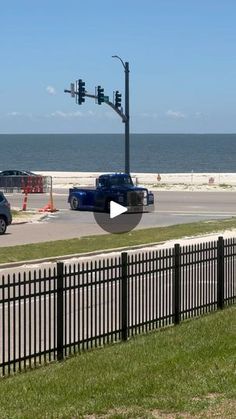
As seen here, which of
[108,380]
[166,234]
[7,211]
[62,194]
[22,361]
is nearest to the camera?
[108,380]

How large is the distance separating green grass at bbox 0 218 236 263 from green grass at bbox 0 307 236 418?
11136 millimetres

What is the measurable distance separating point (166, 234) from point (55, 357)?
18161 mm

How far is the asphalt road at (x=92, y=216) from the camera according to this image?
29.6m

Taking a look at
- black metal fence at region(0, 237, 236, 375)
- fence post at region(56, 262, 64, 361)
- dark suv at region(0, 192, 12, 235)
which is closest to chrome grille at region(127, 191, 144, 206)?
dark suv at region(0, 192, 12, 235)

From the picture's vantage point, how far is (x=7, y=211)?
30.5 metres

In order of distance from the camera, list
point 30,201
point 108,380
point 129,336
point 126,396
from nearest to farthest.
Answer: point 126,396 < point 108,380 < point 129,336 < point 30,201

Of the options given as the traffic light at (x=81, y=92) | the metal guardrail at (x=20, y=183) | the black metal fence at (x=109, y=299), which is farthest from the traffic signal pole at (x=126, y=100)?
the black metal fence at (x=109, y=299)

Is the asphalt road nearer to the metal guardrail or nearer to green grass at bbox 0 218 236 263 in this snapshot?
the metal guardrail

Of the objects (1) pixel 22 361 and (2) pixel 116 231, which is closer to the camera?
(1) pixel 22 361

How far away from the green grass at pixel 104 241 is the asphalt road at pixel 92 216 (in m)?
1.74

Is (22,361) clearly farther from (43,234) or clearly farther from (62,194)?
(62,194)

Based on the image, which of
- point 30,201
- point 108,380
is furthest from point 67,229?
point 108,380
